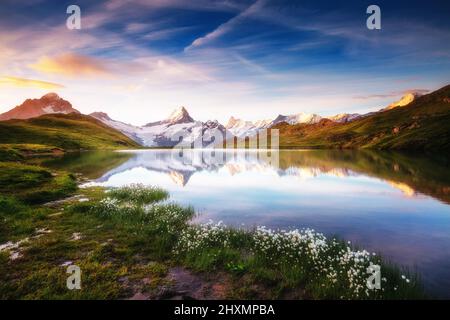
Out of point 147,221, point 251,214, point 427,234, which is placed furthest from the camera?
point 251,214

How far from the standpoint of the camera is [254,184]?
4334 centimetres

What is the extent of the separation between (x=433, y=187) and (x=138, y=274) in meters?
41.4

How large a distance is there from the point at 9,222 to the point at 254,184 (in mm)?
30889

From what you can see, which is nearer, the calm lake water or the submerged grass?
the submerged grass

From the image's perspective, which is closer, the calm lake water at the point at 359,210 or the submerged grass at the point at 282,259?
the submerged grass at the point at 282,259

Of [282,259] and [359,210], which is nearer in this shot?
[282,259]

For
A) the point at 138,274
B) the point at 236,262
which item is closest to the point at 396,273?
the point at 236,262

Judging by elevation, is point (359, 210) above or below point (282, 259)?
below

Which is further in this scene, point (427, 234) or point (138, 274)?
point (427, 234)

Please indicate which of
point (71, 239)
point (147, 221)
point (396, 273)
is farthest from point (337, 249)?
point (71, 239)

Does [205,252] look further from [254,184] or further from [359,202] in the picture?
[254,184]
